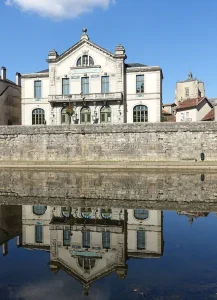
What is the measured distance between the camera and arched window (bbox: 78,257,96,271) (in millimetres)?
8180

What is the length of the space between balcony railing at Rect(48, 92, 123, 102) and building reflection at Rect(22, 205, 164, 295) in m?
33.6

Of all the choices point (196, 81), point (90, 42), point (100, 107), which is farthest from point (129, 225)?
point (196, 81)

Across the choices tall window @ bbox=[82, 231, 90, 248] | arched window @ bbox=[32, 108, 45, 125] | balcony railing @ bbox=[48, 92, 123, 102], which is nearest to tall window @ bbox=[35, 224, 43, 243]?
tall window @ bbox=[82, 231, 90, 248]

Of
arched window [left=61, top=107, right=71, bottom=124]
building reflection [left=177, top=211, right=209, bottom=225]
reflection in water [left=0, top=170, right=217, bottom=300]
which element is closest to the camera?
reflection in water [left=0, top=170, right=217, bottom=300]

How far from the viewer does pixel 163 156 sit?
3772cm

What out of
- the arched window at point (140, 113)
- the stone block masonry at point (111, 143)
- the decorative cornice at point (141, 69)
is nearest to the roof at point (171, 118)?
the arched window at point (140, 113)

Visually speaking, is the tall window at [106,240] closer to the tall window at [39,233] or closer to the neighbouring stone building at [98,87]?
the tall window at [39,233]

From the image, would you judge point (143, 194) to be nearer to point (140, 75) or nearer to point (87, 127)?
point (87, 127)

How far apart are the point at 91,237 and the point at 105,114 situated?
38.3 meters

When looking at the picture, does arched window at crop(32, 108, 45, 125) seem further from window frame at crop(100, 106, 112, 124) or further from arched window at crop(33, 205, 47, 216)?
arched window at crop(33, 205, 47, 216)

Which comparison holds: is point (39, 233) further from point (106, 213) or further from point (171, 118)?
point (171, 118)

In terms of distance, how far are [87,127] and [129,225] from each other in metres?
28.3

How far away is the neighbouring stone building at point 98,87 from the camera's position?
47094 millimetres

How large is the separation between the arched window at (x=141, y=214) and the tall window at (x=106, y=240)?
2164mm
